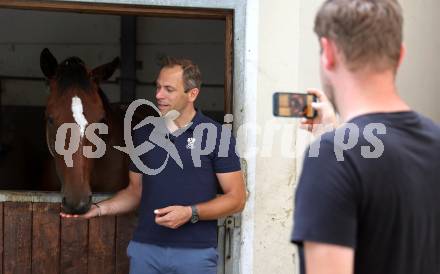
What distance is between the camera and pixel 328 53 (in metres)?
1.33

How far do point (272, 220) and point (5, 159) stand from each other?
3.54 meters

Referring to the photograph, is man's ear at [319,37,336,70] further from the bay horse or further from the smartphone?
the bay horse

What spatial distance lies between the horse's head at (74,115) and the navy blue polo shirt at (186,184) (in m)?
0.35

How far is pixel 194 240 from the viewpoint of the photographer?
286 cm

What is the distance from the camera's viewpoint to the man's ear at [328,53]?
132 centimetres

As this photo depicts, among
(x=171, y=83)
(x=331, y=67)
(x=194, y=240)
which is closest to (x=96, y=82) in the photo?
(x=171, y=83)

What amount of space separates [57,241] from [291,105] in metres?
2.07

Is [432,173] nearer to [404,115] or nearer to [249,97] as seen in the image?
[404,115]

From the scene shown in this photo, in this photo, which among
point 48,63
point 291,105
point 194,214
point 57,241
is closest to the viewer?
point 291,105

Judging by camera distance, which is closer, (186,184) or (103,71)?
(186,184)

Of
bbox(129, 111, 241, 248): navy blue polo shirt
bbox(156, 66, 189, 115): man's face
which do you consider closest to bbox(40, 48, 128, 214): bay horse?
bbox(129, 111, 241, 248): navy blue polo shirt
